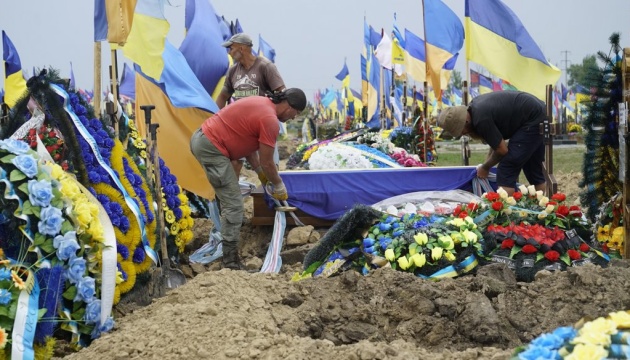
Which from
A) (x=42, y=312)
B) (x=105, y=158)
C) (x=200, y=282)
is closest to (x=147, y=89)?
(x=105, y=158)

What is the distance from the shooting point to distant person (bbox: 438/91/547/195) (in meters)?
6.68

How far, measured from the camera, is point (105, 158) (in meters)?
5.40

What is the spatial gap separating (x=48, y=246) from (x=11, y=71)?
21.4 feet

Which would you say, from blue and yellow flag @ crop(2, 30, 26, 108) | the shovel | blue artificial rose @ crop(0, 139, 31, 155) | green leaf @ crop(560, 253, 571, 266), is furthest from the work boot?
blue and yellow flag @ crop(2, 30, 26, 108)

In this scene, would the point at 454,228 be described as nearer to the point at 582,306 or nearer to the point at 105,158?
the point at 582,306

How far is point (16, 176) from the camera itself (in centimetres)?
428

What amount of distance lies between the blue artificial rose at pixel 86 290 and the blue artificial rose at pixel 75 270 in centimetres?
3

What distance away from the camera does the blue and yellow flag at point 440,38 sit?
37.0 ft

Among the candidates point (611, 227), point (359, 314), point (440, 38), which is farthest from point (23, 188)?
point (440, 38)

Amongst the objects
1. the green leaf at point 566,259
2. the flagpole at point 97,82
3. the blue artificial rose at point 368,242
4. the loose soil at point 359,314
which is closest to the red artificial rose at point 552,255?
the green leaf at point 566,259

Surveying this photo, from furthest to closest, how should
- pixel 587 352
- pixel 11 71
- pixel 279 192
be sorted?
pixel 11 71
pixel 279 192
pixel 587 352

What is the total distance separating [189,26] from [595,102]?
19.0 ft

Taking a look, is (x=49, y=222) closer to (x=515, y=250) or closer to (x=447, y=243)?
(x=447, y=243)

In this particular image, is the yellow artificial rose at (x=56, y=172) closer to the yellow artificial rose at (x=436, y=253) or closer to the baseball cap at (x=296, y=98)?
the baseball cap at (x=296, y=98)
